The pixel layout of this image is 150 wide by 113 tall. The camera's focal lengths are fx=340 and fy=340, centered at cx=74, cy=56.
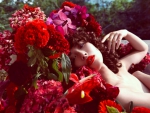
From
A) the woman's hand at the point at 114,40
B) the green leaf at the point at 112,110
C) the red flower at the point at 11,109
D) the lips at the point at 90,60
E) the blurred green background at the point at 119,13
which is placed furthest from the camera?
the blurred green background at the point at 119,13

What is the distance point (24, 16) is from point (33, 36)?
0.18 meters

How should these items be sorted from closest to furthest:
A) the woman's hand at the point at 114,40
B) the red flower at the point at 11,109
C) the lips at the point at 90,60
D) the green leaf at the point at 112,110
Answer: the green leaf at the point at 112,110 < the red flower at the point at 11,109 < the lips at the point at 90,60 < the woman's hand at the point at 114,40

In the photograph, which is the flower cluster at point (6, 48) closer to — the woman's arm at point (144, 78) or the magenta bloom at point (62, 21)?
the magenta bloom at point (62, 21)

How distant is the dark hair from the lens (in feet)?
3.88

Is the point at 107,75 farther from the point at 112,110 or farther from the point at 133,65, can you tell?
the point at 112,110

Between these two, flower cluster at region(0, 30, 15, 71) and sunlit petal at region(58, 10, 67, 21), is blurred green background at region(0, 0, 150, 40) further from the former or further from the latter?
flower cluster at region(0, 30, 15, 71)

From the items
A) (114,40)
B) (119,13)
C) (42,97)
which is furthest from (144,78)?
(119,13)

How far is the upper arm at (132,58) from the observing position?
132 centimetres

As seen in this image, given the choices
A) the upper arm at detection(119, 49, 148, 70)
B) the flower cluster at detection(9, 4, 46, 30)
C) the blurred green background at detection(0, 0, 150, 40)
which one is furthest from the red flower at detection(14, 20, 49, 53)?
the blurred green background at detection(0, 0, 150, 40)

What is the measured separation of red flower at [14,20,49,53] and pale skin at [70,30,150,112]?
240 millimetres

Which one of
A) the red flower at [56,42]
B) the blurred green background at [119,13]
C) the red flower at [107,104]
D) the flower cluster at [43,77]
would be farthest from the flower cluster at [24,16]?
the blurred green background at [119,13]

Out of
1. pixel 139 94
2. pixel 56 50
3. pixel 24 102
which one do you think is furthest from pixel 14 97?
pixel 139 94

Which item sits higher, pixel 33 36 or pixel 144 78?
pixel 33 36

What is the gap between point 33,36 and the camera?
36.4 inches
